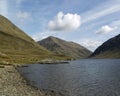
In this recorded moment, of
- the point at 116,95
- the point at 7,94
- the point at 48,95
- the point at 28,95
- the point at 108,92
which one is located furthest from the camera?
the point at 108,92

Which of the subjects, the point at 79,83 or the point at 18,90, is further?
the point at 79,83

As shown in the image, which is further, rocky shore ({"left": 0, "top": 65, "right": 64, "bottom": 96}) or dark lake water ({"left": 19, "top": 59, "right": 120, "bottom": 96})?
dark lake water ({"left": 19, "top": 59, "right": 120, "bottom": 96})

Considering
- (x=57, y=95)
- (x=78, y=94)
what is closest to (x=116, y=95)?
(x=78, y=94)

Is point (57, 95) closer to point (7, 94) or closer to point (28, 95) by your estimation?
point (28, 95)

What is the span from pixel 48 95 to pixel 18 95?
26.2ft

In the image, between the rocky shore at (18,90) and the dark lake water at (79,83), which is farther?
the dark lake water at (79,83)

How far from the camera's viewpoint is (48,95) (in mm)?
46875

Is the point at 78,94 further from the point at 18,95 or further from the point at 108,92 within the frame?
the point at 18,95

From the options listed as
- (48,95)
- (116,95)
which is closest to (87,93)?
(116,95)

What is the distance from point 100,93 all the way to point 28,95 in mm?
17902

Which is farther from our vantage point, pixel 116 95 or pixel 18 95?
pixel 116 95

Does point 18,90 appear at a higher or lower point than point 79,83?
higher

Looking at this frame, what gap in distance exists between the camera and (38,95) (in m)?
43.9

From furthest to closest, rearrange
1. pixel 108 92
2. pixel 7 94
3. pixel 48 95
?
pixel 108 92 < pixel 48 95 < pixel 7 94
